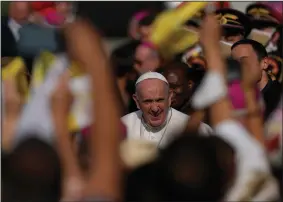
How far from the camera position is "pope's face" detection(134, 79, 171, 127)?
16.0 ft

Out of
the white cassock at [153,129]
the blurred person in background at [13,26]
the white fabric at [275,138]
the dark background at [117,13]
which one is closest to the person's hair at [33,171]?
the white fabric at [275,138]

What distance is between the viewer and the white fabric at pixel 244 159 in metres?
2.23

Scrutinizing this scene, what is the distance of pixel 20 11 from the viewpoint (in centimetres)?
545

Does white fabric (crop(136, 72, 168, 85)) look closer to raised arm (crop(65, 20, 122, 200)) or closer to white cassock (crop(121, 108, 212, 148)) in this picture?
white cassock (crop(121, 108, 212, 148))

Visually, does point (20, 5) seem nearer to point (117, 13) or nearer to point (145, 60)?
point (145, 60)

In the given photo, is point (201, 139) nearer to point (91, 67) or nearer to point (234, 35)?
point (91, 67)

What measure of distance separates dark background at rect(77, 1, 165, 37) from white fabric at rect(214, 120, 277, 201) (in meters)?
3.87

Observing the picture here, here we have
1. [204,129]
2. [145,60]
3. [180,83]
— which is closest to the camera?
[204,129]

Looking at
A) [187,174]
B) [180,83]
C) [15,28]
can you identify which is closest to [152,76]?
[180,83]

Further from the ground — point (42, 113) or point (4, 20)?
point (42, 113)

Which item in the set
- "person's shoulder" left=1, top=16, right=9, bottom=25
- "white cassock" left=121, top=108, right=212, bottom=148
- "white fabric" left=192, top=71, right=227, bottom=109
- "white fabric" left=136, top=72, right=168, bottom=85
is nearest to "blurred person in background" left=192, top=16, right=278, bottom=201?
"white fabric" left=192, top=71, right=227, bottom=109

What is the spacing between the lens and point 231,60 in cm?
498

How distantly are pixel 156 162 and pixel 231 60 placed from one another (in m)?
2.85

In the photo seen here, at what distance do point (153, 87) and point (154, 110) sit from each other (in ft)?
0.44
